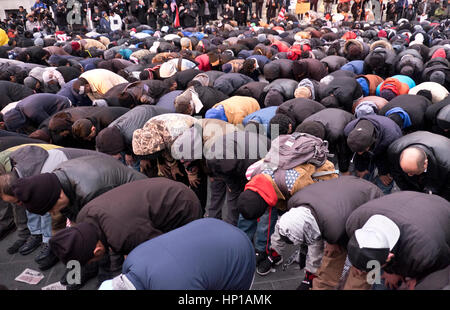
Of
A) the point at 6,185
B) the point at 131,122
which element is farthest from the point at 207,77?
the point at 6,185

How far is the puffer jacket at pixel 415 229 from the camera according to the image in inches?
73.1

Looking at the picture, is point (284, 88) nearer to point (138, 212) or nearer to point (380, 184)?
point (380, 184)

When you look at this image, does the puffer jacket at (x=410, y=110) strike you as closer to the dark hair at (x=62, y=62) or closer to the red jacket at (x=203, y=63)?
the red jacket at (x=203, y=63)

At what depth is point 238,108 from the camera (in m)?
4.04

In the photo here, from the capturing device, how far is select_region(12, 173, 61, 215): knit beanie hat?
2361mm

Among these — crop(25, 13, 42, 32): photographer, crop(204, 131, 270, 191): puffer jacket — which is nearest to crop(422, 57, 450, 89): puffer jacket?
crop(204, 131, 270, 191): puffer jacket

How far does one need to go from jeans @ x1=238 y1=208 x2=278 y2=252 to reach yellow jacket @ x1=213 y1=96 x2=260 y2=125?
4.32ft

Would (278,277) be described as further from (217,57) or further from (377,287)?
(217,57)

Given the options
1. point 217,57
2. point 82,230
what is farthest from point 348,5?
point 82,230

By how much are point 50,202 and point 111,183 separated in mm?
463

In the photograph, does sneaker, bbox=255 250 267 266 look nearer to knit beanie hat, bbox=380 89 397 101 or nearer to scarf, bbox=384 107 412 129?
scarf, bbox=384 107 412 129

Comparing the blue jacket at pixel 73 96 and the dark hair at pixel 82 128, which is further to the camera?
→ the blue jacket at pixel 73 96

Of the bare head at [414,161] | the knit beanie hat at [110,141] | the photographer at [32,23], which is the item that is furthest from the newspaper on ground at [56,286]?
the photographer at [32,23]

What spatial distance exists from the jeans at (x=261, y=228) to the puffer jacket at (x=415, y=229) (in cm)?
91
